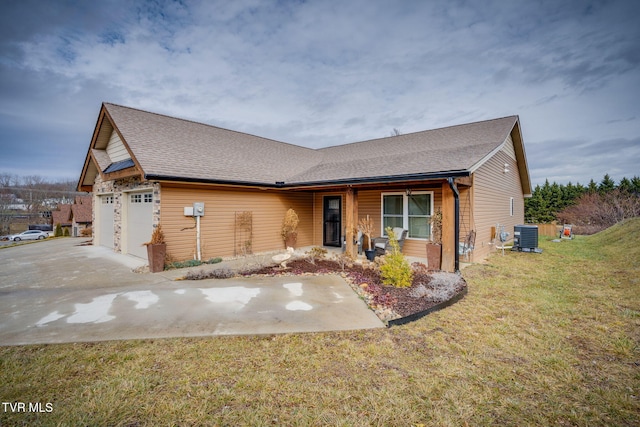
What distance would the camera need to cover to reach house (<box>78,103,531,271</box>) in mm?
7801

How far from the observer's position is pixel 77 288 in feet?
18.4

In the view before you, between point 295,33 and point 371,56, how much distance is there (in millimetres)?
3484

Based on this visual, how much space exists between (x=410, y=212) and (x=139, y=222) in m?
9.07

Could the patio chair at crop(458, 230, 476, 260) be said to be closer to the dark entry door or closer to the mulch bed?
the mulch bed

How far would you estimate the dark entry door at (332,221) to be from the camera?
11.5 m

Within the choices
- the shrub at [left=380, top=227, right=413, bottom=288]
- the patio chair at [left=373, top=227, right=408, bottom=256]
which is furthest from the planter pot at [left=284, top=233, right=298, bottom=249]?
the shrub at [left=380, top=227, right=413, bottom=288]

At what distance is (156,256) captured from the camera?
7156 mm

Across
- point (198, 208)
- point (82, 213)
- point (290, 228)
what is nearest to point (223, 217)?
point (198, 208)

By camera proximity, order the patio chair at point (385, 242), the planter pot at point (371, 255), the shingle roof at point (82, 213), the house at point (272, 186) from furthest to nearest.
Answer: the shingle roof at point (82, 213) → the patio chair at point (385, 242) → the planter pot at point (371, 255) → the house at point (272, 186)

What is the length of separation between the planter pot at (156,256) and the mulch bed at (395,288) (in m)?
2.28

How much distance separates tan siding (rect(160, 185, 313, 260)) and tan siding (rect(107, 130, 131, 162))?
351cm

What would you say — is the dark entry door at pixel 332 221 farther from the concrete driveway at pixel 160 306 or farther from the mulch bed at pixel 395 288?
the concrete driveway at pixel 160 306

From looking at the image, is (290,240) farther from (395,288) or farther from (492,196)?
(492,196)

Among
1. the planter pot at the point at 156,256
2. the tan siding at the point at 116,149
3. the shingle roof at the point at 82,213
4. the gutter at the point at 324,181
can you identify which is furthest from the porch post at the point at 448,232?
the shingle roof at the point at 82,213
